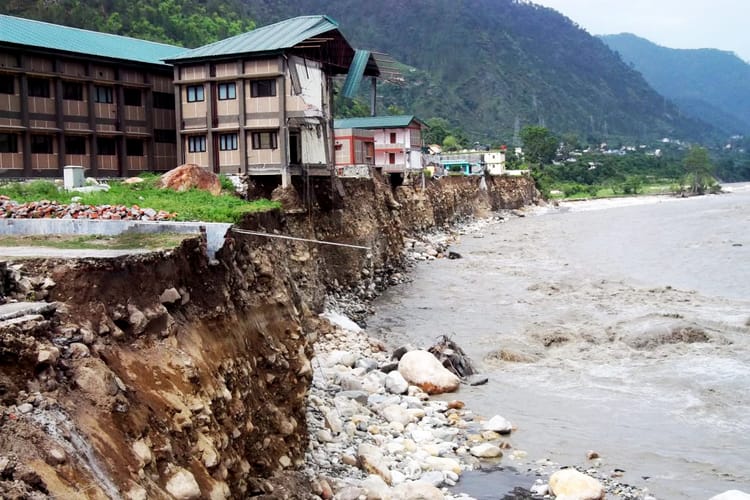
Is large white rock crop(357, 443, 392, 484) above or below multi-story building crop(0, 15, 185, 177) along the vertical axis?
below

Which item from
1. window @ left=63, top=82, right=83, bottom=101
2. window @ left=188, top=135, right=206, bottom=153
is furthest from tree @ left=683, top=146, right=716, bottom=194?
window @ left=63, top=82, right=83, bottom=101

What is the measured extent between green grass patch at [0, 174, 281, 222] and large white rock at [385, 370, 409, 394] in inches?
249

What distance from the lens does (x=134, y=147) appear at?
34969 millimetres

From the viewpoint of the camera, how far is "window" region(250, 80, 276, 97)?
31688 millimetres

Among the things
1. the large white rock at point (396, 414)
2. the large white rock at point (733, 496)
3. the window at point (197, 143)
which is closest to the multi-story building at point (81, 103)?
the window at point (197, 143)

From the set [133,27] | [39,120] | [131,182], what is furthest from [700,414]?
[133,27]

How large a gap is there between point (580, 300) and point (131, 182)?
880 inches

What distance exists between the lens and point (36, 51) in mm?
29766

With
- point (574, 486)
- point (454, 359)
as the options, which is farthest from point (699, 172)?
point (574, 486)

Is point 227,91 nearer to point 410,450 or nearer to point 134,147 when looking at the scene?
point 134,147

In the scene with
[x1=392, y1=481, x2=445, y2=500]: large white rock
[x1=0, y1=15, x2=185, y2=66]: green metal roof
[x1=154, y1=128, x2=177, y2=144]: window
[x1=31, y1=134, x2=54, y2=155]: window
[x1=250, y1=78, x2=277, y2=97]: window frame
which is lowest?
[x1=392, y1=481, x2=445, y2=500]: large white rock

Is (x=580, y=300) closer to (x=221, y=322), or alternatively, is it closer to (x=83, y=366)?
(x=221, y=322)

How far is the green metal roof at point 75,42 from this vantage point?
29953 millimetres

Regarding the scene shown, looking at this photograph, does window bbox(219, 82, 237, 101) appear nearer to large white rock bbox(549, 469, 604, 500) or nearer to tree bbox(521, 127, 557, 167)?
large white rock bbox(549, 469, 604, 500)
